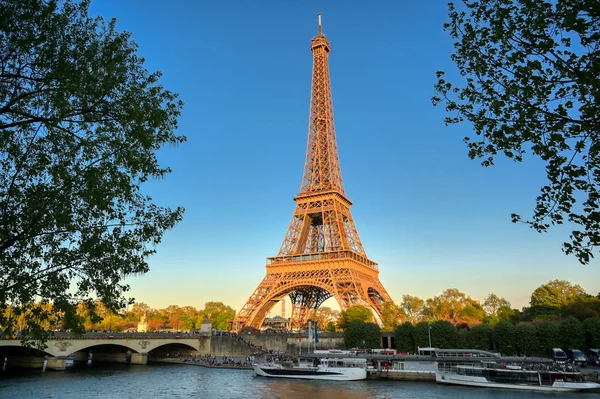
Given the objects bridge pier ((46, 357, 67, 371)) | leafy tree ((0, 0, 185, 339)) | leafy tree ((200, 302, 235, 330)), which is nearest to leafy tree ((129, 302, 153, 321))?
leafy tree ((200, 302, 235, 330))

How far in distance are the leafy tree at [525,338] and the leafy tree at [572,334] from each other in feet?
8.50

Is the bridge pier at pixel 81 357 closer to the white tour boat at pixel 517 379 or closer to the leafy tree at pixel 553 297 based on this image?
the white tour boat at pixel 517 379

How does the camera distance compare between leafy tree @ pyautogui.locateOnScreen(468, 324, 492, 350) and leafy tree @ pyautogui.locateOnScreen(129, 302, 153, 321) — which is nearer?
leafy tree @ pyautogui.locateOnScreen(468, 324, 492, 350)

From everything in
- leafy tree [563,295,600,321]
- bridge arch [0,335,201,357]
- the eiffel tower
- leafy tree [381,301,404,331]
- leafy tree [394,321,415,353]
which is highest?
the eiffel tower

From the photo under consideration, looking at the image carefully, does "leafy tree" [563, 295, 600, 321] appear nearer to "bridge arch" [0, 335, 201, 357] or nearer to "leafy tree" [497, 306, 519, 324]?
"leafy tree" [497, 306, 519, 324]

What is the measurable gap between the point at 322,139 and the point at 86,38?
64.0 meters

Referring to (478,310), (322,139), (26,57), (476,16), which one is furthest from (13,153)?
(478,310)

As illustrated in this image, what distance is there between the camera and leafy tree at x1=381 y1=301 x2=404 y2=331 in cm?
5726

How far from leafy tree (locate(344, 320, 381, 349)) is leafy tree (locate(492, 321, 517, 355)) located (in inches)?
536

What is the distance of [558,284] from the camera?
253ft

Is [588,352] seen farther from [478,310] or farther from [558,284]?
[558,284]

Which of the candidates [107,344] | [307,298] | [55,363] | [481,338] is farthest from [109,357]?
[481,338]

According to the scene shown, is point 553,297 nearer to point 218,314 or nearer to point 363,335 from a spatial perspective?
point 363,335

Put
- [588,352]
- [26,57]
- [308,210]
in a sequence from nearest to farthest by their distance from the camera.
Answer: [26,57]
[588,352]
[308,210]
